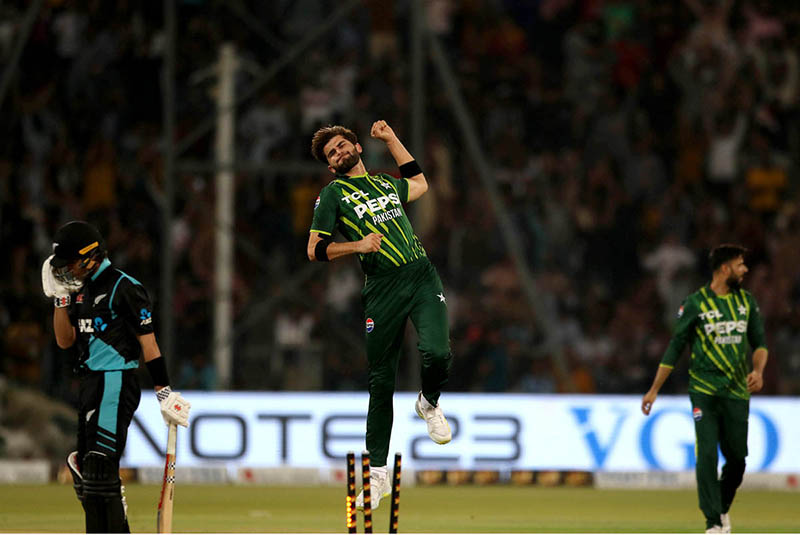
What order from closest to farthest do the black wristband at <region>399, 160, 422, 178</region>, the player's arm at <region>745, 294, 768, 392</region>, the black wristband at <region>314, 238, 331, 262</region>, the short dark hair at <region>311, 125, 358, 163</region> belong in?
the black wristband at <region>314, 238, 331, 262</region>
the short dark hair at <region>311, 125, 358, 163</region>
the black wristband at <region>399, 160, 422, 178</region>
the player's arm at <region>745, 294, 768, 392</region>

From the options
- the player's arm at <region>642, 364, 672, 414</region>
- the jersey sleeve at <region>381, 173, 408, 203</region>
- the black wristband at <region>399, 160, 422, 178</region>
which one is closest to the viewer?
the jersey sleeve at <region>381, 173, 408, 203</region>

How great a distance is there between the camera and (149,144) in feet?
68.6

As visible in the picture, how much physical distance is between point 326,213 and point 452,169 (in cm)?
1115

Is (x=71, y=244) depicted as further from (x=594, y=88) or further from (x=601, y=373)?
(x=594, y=88)

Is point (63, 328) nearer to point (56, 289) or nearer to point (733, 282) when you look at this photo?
point (56, 289)

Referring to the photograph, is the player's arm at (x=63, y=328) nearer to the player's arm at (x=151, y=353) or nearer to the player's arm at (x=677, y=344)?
the player's arm at (x=151, y=353)

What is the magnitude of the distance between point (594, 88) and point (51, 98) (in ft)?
24.4

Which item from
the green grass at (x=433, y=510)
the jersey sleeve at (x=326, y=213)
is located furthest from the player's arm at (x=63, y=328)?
the green grass at (x=433, y=510)

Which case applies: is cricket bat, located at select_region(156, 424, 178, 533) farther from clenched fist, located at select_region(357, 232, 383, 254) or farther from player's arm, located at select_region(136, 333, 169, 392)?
clenched fist, located at select_region(357, 232, 383, 254)

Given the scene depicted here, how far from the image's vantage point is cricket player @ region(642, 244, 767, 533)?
11.8m

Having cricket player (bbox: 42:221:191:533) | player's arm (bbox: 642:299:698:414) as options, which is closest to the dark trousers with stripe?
cricket player (bbox: 42:221:191:533)

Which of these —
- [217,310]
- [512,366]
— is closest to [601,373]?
[512,366]

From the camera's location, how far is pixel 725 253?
11.9m

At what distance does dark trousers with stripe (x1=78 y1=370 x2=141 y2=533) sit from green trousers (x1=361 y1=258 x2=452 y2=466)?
177cm
